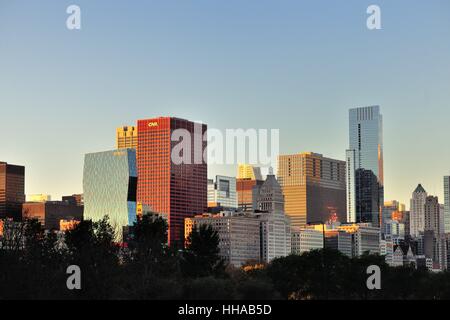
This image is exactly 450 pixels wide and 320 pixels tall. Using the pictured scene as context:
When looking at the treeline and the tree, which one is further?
the tree

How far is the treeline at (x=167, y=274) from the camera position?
9831 centimetres

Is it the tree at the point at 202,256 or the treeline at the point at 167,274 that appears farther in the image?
the tree at the point at 202,256

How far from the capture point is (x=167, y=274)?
116m

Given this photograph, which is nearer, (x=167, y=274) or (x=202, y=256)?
(x=167, y=274)

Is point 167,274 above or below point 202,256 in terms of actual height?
below

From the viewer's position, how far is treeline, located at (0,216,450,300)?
98.3m
